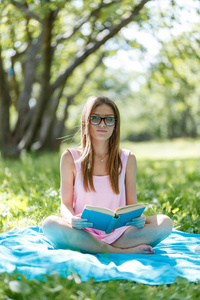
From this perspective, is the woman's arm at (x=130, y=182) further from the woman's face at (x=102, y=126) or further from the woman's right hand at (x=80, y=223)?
the woman's right hand at (x=80, y=223)

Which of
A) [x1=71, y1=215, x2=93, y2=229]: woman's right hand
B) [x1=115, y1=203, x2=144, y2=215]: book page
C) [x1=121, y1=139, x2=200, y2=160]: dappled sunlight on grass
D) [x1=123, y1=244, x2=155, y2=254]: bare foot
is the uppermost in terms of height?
[x1=115, y1=203, x2=144, y2=215]: book page

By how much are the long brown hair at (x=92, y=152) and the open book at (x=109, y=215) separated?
0.44 meters

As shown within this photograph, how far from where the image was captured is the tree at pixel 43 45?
6.99 meters

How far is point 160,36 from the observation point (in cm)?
866

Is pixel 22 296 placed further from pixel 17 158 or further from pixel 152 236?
pixel 17 158

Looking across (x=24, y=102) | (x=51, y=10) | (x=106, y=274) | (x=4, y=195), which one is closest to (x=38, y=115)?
(x=24, y=102)

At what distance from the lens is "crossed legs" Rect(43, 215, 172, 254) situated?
2.93 meters

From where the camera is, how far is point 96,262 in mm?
2713

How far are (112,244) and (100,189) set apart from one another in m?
0.50

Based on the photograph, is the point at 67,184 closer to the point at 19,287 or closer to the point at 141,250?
the point at 141,250

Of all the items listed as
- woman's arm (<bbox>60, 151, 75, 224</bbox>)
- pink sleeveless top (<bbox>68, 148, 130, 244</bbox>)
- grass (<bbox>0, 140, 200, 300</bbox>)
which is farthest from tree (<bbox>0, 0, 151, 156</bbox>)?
pink sleeveless top (<bbox>68, 148, 130, 244</bbox>)

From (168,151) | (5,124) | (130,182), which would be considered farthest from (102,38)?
(168,151)

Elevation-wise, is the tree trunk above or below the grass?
above

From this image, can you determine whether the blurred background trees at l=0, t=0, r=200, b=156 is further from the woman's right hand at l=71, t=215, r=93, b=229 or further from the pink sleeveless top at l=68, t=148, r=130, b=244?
the woman's right hand at l=71, t=215, r=93, b=229
